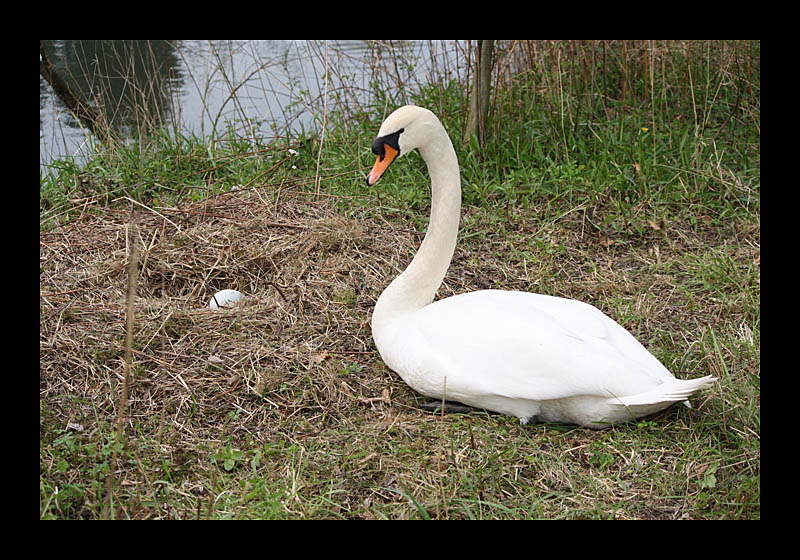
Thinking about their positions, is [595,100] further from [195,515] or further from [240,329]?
[195,515]

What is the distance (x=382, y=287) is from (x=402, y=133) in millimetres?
1124

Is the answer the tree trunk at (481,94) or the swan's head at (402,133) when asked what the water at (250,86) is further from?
the swan's head at (402,133)

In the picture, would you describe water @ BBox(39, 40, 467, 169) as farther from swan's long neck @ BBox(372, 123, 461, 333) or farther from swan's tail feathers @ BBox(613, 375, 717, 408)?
swan's tail feathers @ BBox(613, 375, 717, 408)

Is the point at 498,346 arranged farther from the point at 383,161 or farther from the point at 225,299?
the point at 225,299

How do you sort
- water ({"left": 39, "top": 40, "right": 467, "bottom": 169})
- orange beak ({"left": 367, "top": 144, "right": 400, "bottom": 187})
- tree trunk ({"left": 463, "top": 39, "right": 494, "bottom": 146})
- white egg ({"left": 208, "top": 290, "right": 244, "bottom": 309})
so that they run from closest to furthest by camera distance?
orange beak ({"left": 367, "top": 144, "right": 400, "bottom": 187}), white egg ({"left": 208, "top": 290, "right": 244, "bottom": 309}), tree trunk ({"left": 463, "top": 39, "right": 494, "bottom": 146}), water ({"left": 39, "top": 40, "right": 467, "bottom": 169})

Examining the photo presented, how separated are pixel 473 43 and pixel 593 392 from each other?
3741 millimetres

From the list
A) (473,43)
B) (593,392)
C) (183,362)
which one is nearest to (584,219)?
(473,43)

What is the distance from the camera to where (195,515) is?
8.13 ft

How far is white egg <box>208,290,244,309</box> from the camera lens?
12.6 ft

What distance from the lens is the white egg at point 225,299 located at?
3.85 metres

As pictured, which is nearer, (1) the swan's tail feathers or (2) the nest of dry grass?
(1) the swan's tail feathers

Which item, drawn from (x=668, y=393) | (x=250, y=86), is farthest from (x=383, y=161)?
(x=250, y=86)

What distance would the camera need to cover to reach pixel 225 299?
3.86 metres

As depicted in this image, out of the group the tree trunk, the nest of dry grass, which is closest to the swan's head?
the nest of dry grass
